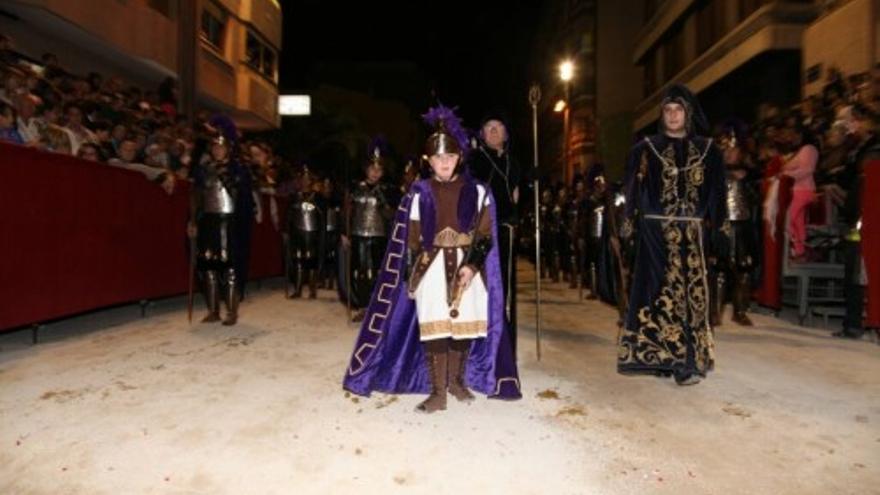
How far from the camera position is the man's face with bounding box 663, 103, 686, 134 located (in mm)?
5461

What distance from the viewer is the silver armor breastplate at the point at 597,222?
1119 centimetres

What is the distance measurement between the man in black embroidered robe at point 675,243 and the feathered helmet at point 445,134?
1.71 metres

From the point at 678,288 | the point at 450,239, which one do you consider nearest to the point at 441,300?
the point at 450,239

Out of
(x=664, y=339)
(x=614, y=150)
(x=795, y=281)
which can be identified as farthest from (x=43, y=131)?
(x=614, y=150)

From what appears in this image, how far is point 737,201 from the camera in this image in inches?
323

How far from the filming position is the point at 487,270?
194 inches

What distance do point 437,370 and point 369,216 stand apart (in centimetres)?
433

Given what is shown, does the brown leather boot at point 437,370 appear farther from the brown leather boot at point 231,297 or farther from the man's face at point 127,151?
the man's face at point 127,151

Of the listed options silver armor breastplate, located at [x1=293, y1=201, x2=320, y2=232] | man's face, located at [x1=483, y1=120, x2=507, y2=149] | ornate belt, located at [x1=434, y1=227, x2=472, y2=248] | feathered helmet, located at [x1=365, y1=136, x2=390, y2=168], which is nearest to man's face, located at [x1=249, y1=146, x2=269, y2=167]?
silver armor breastplate, located at [x1=293, y1=201, x2=320, y2=232]

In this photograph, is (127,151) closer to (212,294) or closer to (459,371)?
(212,294)

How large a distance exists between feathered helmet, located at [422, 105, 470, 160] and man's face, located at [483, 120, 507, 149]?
0.99m

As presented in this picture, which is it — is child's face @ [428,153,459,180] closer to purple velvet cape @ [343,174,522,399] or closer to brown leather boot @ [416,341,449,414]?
purple velvet cape @ [343,174,522,399]

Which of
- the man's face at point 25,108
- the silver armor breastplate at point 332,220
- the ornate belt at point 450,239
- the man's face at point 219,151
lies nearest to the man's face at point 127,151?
the man's face at point 25,108

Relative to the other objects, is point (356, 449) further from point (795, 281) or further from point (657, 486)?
point (795, 281)
